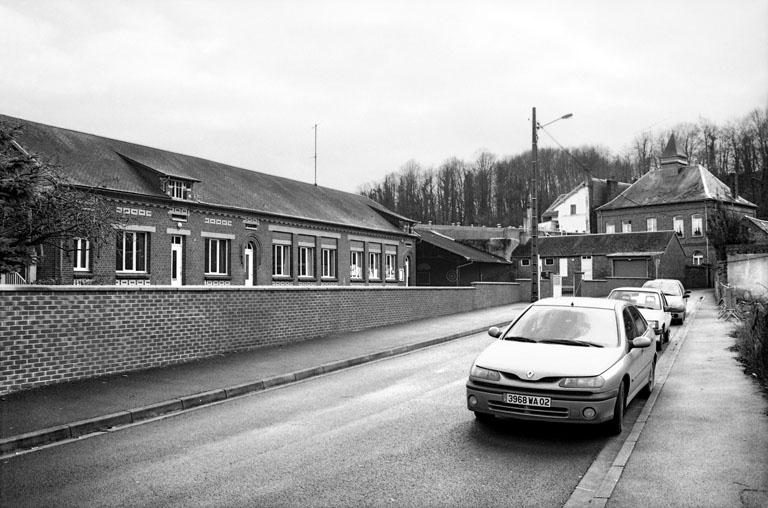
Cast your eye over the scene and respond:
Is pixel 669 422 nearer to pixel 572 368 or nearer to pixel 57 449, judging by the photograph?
pixel 572 368

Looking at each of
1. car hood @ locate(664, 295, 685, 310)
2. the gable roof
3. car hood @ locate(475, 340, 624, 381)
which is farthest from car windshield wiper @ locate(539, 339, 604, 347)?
the gable roof

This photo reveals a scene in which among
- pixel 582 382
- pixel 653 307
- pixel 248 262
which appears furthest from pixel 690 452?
pixel 248 262

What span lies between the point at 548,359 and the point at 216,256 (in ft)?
82.9

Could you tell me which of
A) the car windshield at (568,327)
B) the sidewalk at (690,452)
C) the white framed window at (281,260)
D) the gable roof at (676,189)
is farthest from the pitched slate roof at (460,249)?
the car windshield at (568,327)

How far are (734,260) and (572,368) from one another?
27.2 meters

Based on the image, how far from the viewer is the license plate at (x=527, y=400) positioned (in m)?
6.77

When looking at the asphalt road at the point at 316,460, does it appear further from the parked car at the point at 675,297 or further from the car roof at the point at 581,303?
the parked car at the point at 675,297

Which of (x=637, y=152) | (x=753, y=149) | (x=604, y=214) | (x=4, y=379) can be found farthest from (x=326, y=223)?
(x=637, y=152)

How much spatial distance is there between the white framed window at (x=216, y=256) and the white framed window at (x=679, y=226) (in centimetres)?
5097

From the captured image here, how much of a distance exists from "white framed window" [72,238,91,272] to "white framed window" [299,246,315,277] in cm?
1316

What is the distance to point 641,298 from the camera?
17.2 meters

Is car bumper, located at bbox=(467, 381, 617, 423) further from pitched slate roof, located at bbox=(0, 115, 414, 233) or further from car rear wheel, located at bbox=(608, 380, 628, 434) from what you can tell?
pitched slate roof, located at bbox=(0, 115, 414, 233)

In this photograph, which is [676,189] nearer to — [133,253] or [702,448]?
[133,253]

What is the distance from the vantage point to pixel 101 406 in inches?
339
